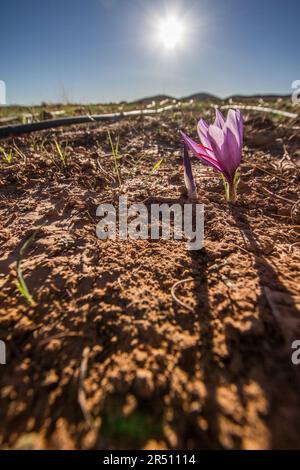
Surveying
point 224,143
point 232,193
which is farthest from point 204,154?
point 232,193

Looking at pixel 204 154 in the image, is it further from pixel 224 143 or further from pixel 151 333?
pixel 151 333

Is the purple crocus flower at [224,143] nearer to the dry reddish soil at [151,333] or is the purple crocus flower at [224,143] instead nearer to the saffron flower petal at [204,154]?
the saffron flower petal at [204,154]

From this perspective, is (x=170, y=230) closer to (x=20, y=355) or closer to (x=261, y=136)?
(x=20, y=355)

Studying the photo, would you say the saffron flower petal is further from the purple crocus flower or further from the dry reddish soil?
the dry reddish soil

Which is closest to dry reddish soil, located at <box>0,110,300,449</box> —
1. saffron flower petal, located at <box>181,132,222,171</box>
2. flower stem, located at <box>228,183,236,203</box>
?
flower stem, located at <box>228,183,236,203</box>

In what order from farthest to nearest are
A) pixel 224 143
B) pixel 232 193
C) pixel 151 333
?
pixel 232 193, pixel 224 143, pixel 151 333
